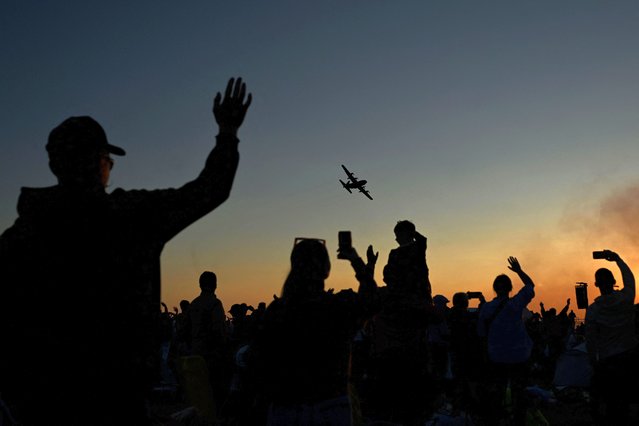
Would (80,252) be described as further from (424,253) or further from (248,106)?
(424,253)

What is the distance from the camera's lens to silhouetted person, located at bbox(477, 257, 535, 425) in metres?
8.84

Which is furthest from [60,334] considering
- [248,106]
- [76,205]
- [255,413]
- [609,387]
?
[609,387]

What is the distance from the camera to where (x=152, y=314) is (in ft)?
7.38

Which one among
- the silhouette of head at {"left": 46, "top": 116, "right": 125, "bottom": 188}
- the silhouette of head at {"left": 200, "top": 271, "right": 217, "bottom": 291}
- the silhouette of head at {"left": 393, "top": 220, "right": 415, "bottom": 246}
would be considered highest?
the silhouette of head at {"left": 393, "top": 220, "right": 415, "bottom": 246}

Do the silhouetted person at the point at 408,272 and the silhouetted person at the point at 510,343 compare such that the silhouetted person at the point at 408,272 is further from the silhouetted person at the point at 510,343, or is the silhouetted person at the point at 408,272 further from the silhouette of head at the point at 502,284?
the silhouette of head at the point at 502,284

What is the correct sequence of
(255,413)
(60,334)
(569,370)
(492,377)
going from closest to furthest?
(60,334) < (255,413) < (492,377) < (569,370)

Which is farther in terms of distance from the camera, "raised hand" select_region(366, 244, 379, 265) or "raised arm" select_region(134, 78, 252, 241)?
"raised hand" select_region(366, 244, 379, 265)

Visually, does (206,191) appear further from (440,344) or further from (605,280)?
(440,344)

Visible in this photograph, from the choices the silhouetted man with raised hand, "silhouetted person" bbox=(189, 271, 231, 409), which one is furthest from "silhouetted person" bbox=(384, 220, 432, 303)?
the silhouetted man with raised hand

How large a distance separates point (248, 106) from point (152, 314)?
2.75 ft

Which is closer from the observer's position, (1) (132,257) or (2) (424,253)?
(1) (132,257)

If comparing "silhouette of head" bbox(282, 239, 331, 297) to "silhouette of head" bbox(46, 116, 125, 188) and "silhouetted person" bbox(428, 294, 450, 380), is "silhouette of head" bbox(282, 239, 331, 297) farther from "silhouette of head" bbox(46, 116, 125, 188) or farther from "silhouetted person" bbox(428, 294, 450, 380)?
"silhouetted person" bbox(428, 294, 450, 380)

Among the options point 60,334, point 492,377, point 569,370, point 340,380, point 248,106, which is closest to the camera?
point 60,334

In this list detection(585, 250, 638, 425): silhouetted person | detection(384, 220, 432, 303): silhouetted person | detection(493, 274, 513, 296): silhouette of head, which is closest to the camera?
detection(384, 220, 432, 303): silhouetted person
